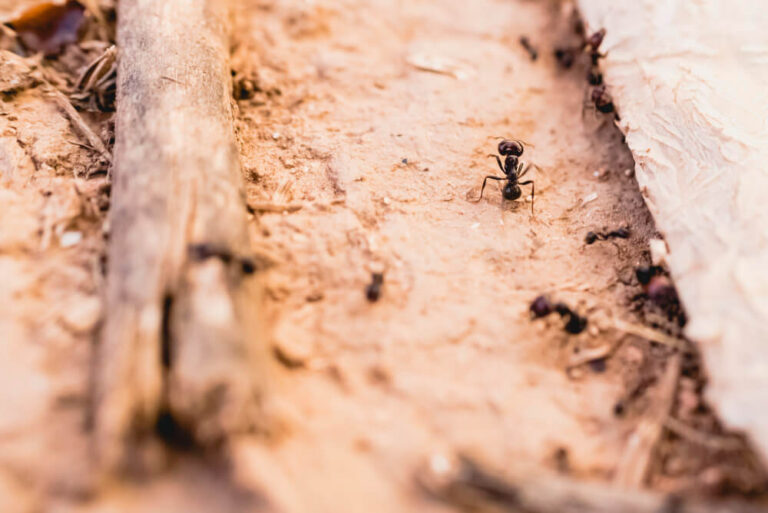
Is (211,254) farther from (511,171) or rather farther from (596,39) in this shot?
(596,39)

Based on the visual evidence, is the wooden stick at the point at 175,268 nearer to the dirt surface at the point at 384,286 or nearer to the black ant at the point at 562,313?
the dirt surface at the point at 384,286

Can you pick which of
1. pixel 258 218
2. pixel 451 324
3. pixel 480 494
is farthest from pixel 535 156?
pixel 480 494

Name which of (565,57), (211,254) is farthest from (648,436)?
(565,57)

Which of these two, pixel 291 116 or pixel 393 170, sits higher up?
pixel 291 116

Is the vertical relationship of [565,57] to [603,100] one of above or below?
above

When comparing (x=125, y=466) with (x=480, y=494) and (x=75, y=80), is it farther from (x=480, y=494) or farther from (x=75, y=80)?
(x=75, y=80)

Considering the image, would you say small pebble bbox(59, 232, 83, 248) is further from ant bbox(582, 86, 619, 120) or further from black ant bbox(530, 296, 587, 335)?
ant bbox(582, 86, 619, 120)
